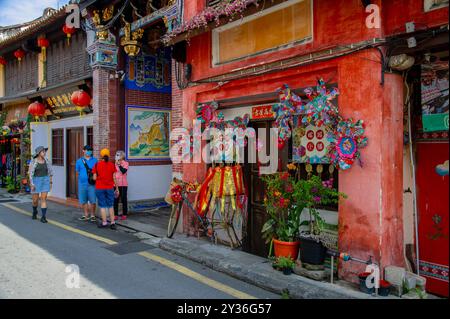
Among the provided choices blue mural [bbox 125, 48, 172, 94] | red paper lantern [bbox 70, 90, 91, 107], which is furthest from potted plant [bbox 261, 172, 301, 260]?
red paper lantern [bbox 70, 90, 91, 107]

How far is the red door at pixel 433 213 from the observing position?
472 centimetres

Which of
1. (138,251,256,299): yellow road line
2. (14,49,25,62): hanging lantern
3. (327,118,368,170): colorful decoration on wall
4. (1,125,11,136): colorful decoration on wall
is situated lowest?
(138,251,256,299): yellow road line

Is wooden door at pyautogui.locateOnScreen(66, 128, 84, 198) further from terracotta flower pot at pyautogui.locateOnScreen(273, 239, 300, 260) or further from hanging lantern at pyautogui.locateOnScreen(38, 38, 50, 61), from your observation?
terracotta flower pot at pyautogui.locateOnScreen(273, 239, 300, 260)

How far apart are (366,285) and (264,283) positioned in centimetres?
138

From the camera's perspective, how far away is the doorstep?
189 inches

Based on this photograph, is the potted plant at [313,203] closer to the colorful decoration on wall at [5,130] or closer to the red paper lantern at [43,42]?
the red paper lantern at [43,42]

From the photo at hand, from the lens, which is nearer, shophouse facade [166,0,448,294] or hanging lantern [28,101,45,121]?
shophouse facade [166,0,448,294]

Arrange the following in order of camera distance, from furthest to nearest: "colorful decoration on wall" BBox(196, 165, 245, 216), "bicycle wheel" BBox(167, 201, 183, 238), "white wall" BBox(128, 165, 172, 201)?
"white wall" BBox(128, 165, 172, 201) < "bicycle wheel" BBox(167, 201, 183, 238) < "colorful decoration on wall" BBox(196, 165, 245, 216)

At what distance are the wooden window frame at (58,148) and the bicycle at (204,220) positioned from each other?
305 inches

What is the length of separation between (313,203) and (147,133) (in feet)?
24.7

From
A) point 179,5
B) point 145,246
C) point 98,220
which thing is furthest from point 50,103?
point 145,246

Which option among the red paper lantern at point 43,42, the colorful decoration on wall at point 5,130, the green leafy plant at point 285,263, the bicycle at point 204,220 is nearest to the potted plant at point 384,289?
the green leafy plant at point 285,263

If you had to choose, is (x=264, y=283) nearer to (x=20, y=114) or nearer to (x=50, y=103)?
(x=50, y=103)

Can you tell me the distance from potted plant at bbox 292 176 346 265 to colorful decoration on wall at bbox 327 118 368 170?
16.0 inches
